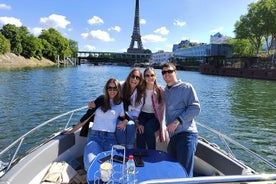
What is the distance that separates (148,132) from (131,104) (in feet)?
1.90

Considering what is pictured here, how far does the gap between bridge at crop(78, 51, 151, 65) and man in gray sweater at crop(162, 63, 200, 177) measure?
137 meters

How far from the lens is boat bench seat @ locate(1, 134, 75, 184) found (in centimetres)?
326

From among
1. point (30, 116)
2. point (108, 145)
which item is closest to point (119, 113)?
point (108, 145)

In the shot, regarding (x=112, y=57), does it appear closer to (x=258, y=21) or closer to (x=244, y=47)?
(x=244, y=47)

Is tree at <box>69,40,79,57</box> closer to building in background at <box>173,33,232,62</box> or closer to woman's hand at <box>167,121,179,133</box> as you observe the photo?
building in background at <box>173,33,232,62</box>

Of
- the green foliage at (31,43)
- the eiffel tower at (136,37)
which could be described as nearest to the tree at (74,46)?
the green foliage at (31,43)

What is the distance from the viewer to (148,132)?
14.3 ft

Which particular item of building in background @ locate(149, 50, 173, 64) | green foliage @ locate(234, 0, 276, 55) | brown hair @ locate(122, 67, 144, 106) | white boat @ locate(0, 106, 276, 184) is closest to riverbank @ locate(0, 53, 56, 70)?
green foliage @ locate(234, 0, 276, 55)

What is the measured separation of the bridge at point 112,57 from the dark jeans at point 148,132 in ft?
448

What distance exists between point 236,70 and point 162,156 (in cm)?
5568

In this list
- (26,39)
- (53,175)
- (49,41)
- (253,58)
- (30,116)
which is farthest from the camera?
(49,41)

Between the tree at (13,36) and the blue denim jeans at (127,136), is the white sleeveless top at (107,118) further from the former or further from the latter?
the tree at (13,36)

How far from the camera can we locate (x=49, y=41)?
9588cm

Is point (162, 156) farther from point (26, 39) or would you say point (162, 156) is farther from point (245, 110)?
point (26, 39)
